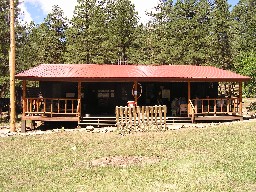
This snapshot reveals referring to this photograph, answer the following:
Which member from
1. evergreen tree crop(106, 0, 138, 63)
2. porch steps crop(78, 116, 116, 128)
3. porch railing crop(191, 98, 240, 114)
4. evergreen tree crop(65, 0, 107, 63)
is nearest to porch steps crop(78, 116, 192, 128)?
porch steps crop(78, 116, 116, 128)

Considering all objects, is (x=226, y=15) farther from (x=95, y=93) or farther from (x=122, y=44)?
(x=95, y=93)

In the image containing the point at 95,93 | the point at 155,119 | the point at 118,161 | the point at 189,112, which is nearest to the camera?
the point at 118,161

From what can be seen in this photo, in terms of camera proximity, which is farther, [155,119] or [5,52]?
[5,52]

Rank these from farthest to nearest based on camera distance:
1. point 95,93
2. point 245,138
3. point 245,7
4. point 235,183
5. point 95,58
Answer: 1. point 245,7
2. point 95,58
3. point 95,93
4. point 245,138
5. point 235,183

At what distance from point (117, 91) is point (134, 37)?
15.6m

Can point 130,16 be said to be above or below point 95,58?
above

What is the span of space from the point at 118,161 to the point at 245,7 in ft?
149

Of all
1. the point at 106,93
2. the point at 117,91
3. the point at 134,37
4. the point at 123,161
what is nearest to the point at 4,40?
the point at 106,93

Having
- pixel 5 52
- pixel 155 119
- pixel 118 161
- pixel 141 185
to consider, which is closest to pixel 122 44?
pixel 5 52

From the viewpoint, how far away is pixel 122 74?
20203mm

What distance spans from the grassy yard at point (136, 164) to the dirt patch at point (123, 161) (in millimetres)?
238

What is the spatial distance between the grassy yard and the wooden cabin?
379 cm

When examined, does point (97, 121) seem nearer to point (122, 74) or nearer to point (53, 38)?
point (122, 74)

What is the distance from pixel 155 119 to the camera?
16.8m
